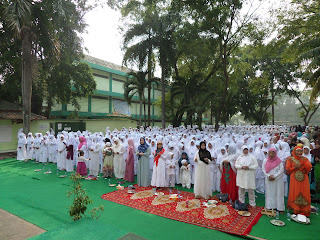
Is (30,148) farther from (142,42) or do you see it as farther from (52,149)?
(142,42)

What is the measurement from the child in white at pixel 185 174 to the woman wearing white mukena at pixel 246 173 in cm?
189

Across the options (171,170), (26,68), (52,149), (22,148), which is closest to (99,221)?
(171,170)

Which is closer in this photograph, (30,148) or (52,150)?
(52,150)

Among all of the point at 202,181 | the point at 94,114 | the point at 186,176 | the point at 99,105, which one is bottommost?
the point at 186,176

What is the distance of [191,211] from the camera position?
518 cm

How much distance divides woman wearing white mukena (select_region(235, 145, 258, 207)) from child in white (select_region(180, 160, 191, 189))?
189 cm

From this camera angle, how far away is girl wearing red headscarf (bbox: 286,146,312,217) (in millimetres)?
4862

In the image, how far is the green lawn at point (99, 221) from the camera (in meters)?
3.50

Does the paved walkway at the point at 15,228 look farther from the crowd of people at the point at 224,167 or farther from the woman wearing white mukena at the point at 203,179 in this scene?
the woman wearing white mukena at the point at 203,179

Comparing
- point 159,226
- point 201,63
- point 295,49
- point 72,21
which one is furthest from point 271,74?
point 159,226

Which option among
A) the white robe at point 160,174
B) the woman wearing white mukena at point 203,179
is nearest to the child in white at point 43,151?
the white robe at point 160,174

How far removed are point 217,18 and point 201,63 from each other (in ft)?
23.1

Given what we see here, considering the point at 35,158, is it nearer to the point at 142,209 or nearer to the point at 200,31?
the point at 142,209

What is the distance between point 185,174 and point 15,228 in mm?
4470
